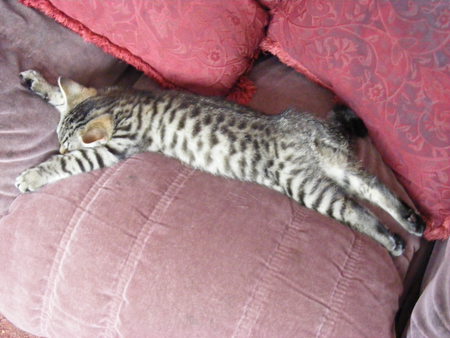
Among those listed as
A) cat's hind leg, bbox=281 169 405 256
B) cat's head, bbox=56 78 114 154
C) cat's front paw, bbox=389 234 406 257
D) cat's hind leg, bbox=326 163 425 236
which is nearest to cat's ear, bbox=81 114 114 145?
cat's head, bbox=56 78 114 154

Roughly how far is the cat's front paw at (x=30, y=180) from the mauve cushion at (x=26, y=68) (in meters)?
0.03

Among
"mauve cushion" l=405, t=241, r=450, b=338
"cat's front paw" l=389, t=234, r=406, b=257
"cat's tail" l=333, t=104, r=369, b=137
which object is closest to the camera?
"mauve cushion" l=405, t=241, r=450, b=338

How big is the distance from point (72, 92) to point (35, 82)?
0.13m

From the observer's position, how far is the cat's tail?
3.90ft

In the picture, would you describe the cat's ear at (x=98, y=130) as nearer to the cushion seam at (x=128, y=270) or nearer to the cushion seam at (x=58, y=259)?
the cushion seam at (x=58, y=259)

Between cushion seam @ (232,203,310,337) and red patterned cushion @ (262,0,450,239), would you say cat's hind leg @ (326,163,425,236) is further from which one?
cushion seam @ (232,203,310,337)

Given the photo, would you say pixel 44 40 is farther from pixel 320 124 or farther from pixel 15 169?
pixel 320 124

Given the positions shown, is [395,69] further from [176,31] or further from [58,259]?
[58,259]

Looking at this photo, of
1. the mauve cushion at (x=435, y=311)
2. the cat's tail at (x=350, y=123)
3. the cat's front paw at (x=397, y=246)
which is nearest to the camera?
the mauve cushion at (x=435, y=311)

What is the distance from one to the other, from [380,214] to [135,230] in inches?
28.3

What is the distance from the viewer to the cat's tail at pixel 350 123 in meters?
1.19

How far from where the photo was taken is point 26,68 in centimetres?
114

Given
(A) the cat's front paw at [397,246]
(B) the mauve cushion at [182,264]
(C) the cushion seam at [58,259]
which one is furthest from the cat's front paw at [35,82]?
(A) the cat's front paw at [397,246]

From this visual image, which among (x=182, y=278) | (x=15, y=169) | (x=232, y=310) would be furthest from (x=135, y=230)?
(x=15, y=169)
